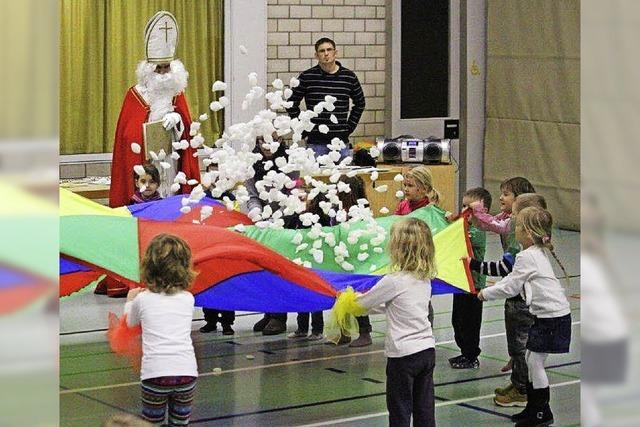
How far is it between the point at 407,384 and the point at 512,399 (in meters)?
1.26

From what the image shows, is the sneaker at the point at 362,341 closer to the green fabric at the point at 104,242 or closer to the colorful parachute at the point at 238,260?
the colorful parachute at the point at 238,260

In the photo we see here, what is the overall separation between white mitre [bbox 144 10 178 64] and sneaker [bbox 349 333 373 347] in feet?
8.43

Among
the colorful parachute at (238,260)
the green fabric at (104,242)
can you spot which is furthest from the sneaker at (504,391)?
the green fabric at (104,242)

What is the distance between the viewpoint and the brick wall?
10227mm

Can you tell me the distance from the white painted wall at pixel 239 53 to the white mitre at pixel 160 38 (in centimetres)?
238

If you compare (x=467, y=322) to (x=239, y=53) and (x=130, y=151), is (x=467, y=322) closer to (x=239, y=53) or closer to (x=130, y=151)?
(x=130, y=151)

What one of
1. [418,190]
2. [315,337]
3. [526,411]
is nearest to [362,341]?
[315,337]

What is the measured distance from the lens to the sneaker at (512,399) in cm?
491

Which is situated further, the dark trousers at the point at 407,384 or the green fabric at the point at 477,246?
the green fabric at the point at 477,246

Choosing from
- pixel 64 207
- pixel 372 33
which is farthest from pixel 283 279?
pixel 372 33

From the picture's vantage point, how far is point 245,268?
4.54 metres

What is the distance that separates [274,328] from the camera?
6.34 m
